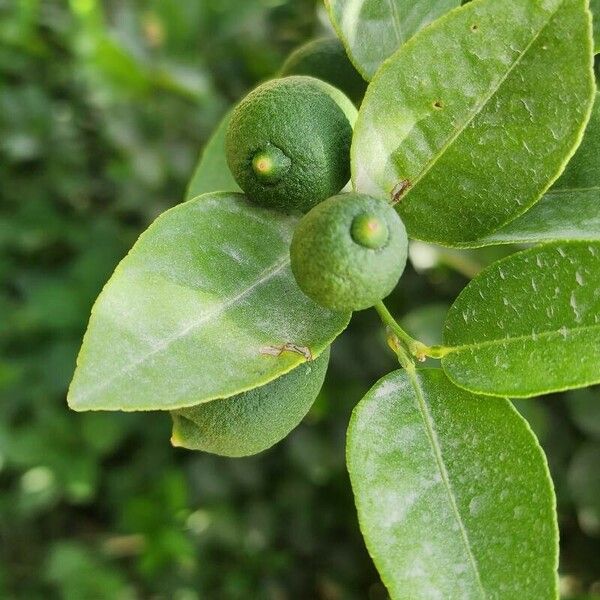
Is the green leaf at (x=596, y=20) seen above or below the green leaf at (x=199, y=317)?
above

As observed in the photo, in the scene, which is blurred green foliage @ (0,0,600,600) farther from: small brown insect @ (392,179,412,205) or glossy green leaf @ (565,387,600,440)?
small brown insect @ (392,179,412,205)

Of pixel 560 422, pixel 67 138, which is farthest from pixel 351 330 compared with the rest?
pixel 67 138

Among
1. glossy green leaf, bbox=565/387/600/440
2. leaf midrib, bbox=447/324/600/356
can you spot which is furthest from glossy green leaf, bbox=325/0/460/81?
glossy green leaf, bbox=565/387/600/440

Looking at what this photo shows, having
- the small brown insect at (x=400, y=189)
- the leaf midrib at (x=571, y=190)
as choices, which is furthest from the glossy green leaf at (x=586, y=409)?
the small brown insect at (x=400, y=189)

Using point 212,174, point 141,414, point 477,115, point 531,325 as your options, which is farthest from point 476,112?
point 141,414

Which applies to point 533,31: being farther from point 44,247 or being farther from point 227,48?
point 44,247

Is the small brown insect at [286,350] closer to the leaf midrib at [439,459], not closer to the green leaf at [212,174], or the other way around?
the leaf midrib at [439,459]
